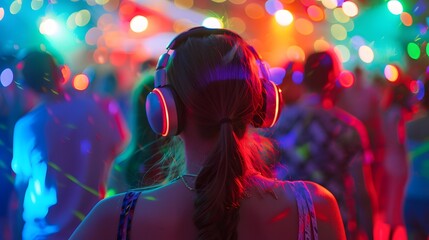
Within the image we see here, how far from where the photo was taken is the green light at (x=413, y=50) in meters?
4.71

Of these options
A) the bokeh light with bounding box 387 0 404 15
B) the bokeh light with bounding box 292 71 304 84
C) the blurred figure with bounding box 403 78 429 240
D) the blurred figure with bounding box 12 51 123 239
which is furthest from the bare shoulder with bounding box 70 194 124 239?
the bokeh light with bounding box 387 0 404 15

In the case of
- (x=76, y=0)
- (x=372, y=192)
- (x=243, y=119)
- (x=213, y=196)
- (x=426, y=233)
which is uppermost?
(x=76, y=0)

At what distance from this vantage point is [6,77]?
11.7ft

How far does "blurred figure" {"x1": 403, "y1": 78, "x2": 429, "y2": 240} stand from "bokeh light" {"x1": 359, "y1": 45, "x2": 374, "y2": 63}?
14.9 feet

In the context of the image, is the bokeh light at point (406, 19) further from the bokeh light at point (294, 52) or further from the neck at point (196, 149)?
the neck at point (196, 149)

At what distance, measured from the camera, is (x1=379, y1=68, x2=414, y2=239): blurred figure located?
11.3 feet

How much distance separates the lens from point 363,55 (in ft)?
26.8

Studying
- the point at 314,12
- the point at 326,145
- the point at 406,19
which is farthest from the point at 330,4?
the point at 326,145

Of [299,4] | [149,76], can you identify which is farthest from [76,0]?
[149,76]

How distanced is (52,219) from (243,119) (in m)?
1.48

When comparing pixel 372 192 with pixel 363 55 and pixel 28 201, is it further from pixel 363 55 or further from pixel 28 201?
A: pixel 363 55

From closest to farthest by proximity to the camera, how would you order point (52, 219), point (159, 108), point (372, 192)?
point (159, 108) → point (52, 219) → point (372, 192)

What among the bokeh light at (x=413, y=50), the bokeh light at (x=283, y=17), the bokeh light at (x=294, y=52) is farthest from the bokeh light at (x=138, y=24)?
the bokeh light at (x=413, y=50)

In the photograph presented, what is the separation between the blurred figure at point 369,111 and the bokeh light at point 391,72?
43.8 inches
